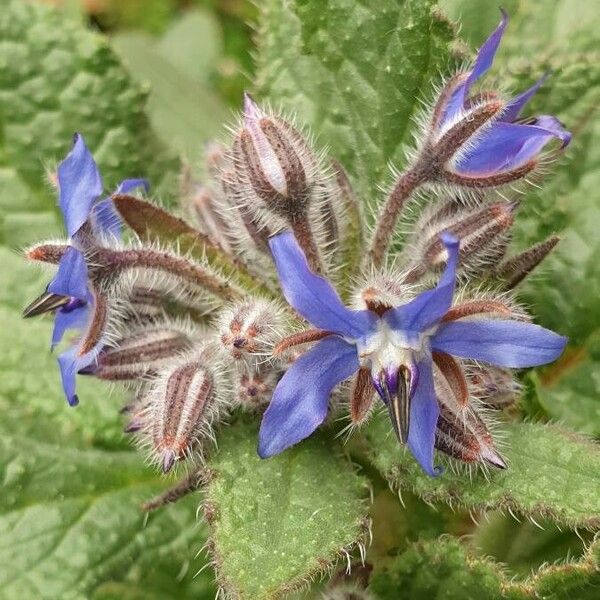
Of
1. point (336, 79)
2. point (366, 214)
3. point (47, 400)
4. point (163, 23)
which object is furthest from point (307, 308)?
point (163, 23)

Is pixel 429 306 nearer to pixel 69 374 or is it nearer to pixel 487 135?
pixel 487 135

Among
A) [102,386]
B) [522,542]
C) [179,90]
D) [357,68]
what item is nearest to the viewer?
[357,68]

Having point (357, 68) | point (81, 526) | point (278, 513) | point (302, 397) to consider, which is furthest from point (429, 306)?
point (81, 526)

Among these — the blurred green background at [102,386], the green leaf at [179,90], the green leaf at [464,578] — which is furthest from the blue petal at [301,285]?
the green leaf at [179,90]

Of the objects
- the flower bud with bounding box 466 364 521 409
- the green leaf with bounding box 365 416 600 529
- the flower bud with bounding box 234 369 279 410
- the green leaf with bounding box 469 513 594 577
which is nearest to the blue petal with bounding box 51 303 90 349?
the flower bud with bounding box 234 369 279 410

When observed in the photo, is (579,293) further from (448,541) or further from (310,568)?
(310,568)
